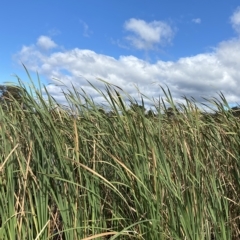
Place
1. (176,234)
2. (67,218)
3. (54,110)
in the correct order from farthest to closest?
(54,110), (67,218), (176,234)

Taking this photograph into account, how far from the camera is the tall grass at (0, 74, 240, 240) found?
1938 millimetres

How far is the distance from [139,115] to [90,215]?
65 centimetres

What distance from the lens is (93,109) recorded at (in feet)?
8.27

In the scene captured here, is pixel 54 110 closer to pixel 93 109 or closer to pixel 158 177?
pixel 93 109

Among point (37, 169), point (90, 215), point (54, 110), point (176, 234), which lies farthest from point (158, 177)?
point (54, 110)

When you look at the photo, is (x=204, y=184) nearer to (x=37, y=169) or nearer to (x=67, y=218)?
(x=67, y=218)

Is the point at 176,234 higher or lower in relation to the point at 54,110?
lower

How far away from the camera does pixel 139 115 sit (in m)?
2.24

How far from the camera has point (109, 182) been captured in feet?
6.12

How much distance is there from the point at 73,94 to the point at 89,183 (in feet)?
2.54

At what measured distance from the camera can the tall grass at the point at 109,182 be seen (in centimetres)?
194

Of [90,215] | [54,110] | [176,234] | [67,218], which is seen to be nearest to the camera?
[176,234]

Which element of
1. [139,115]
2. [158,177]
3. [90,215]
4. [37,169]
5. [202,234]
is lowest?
[202,234]

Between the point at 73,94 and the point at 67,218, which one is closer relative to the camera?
the point at 67,218
